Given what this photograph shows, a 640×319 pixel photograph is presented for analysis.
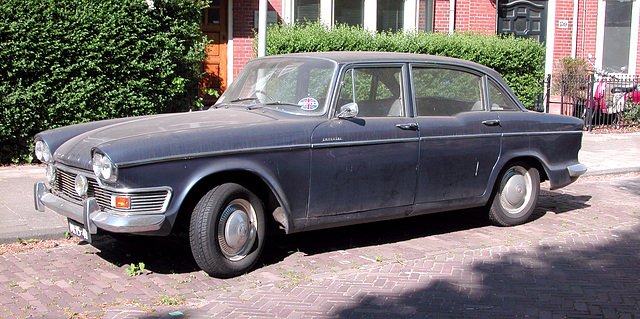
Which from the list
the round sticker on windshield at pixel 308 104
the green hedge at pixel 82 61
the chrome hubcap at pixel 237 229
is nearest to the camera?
the chrome hubcap at pixel 237 229

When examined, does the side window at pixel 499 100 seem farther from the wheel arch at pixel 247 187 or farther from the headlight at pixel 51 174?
the headlight at pixel 51 174

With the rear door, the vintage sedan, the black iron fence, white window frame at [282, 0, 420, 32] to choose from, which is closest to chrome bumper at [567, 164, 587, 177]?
the vintage sedan

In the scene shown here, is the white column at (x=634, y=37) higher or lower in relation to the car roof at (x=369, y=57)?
higher

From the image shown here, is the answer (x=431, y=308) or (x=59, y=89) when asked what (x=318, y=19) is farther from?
(x=431, y=308)

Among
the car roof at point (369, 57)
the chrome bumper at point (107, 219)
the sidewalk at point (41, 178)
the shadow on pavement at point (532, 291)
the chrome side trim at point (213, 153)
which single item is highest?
the car roof at point (369, 57)

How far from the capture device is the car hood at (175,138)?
476 cm

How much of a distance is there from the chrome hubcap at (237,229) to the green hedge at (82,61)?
18.3 feet

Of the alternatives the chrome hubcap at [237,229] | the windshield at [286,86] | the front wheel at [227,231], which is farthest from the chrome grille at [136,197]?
the windshield at [286,86]

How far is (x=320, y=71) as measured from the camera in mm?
5859

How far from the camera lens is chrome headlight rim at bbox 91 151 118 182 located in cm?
471

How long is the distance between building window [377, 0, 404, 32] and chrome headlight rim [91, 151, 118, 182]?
11339 mm

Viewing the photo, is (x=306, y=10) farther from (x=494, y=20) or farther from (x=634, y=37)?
(x=634, y=37)

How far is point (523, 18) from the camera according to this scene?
58.6 feet

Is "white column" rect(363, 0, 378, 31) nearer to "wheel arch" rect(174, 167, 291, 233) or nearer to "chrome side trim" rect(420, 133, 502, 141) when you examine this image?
"chrome side trim" rect(420, 133, 502, 141)
